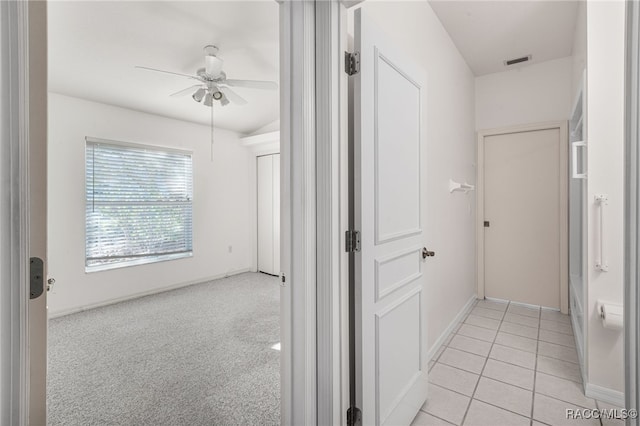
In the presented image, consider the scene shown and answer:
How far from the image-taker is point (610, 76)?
6.10 feet

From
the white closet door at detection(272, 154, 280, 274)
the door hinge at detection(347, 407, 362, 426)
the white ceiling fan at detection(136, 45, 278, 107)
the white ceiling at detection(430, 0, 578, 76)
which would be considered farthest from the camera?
the white closet door at detection(272, 154, 280, 274)

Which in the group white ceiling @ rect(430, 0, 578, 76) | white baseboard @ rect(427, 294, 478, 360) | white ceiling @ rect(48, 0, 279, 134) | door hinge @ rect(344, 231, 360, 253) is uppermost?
white ceiling @ rect(430, 0, 578, 76)

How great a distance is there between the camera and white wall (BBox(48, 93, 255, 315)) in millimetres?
3432

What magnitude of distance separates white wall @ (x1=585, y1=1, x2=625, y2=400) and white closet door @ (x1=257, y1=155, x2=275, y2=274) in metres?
4.24

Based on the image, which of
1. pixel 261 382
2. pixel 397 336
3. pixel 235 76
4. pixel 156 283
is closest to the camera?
pixel 397 336

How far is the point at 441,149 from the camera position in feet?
8.57

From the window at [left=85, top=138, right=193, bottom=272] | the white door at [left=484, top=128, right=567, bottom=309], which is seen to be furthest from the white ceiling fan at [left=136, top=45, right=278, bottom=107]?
the white door at [left=484, top=128, right=567, bottom=309]

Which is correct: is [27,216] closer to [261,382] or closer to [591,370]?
[261,382]

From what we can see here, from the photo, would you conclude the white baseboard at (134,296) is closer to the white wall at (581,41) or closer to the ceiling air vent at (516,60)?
the ceiling air vent at (516,60)

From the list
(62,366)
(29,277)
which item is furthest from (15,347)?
(62,366)

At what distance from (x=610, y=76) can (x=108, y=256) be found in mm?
5074

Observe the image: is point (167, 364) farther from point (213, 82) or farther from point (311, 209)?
point (213, 82)

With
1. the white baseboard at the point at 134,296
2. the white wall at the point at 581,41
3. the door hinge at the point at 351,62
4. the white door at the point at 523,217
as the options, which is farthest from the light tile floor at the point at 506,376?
the white baseboard at the point at 134,296

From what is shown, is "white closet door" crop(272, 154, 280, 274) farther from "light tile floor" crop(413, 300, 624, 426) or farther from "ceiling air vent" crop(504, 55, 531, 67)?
"ceiling air vent" crop(504, 55, 531, 67)
